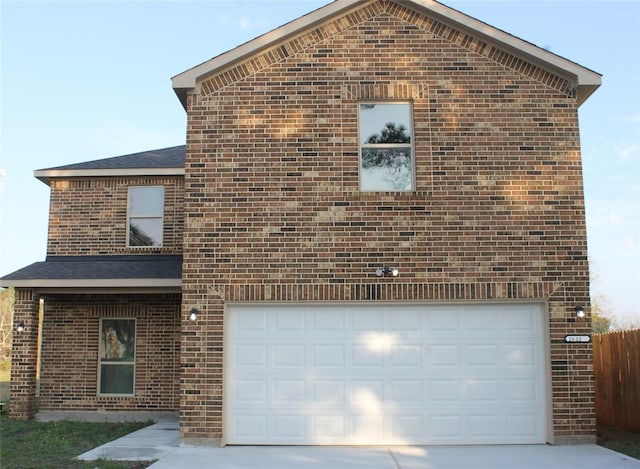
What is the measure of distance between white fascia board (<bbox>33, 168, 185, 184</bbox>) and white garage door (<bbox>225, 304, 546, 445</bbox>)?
239 inches

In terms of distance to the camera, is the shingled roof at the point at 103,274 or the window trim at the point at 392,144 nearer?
the window trim at the point at 392,144

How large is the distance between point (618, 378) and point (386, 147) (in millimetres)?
6718

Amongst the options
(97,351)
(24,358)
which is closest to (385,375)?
(97,351)

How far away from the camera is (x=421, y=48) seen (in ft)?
36.8

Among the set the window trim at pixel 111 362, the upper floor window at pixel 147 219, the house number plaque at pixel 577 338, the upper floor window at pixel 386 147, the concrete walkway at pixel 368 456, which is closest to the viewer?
the concrete walkway at pixel 368 456

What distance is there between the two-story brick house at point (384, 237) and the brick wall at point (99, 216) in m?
4.92

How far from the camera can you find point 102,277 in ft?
45.8

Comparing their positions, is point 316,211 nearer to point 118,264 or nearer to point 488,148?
point 488,148

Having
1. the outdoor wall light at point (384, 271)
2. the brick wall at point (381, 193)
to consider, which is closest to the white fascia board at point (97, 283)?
the brick wall at point (381, 193)

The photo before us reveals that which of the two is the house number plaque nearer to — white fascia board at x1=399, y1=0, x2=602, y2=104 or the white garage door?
the white garage door

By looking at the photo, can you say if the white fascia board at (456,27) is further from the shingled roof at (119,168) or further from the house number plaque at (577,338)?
the shingled roof at (119,168)

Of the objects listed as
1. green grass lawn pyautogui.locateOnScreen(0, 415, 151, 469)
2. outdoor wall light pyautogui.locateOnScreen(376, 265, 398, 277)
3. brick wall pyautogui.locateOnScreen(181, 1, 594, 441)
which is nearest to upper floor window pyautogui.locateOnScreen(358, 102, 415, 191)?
brick wall pyautogui.locateOnScreen(181, 1, 594, 441)

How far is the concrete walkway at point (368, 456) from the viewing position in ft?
28.9

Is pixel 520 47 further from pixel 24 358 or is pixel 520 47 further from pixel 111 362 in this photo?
pixel 24 358
